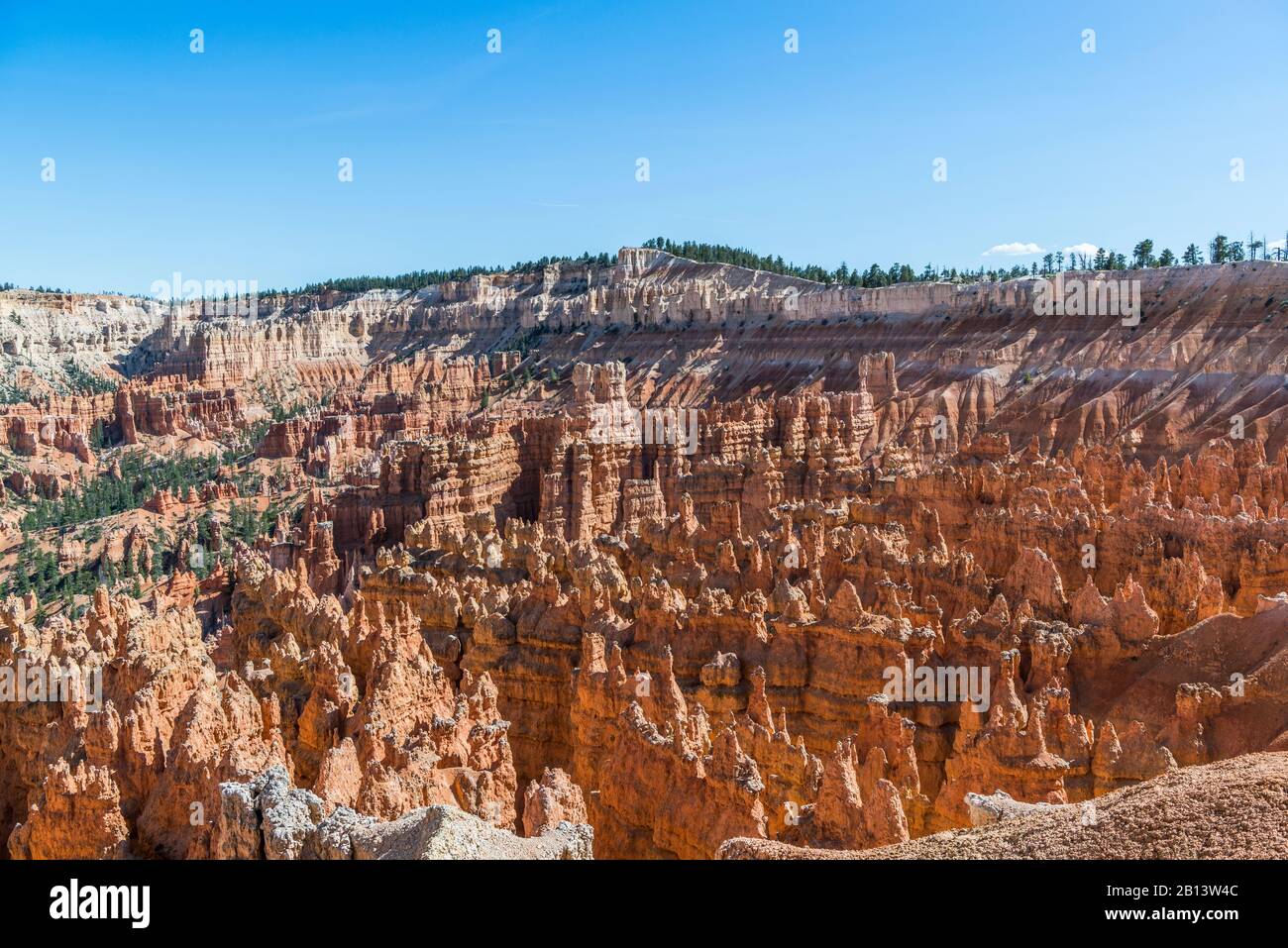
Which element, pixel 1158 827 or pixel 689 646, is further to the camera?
pixel 689 646

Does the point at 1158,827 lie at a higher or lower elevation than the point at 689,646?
higher

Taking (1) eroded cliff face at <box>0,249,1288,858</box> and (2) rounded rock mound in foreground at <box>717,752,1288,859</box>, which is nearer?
(2) rounded rock mound in foreground at <box>717,752,1288,859</box>

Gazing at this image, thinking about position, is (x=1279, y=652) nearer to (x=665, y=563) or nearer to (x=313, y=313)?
(x=665, y=563)
